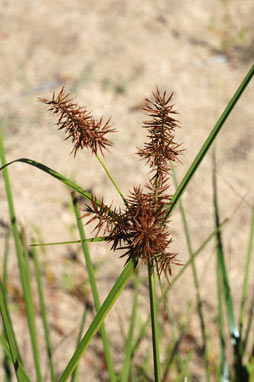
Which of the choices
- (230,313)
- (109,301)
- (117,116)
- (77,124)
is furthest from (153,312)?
(117,116)

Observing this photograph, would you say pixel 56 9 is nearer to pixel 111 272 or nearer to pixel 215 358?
pixel 111 272

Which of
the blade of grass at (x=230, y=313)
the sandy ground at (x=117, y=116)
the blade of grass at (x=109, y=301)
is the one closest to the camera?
the blade of grass at (x=109, y=301)

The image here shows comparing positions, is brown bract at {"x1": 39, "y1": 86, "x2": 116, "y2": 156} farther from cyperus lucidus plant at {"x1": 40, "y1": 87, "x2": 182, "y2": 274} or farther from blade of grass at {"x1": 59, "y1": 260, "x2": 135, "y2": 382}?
blade of grass at {"x1": 59, "y1": 260, "x2": 135, "y2": 382}

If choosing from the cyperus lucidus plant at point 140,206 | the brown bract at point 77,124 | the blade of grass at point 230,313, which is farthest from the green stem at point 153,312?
the blade of grass at point 230,313

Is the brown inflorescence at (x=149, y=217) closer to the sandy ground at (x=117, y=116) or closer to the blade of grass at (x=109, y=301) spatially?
the blade of grass at (x=109, y=301)

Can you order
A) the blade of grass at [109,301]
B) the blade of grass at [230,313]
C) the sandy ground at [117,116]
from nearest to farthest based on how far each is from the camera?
the blade of grass at [109,301]
the blade of grass at [230,313]
the sandy ground at [117,116]

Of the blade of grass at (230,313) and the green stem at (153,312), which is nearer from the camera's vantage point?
the green stem at (153,312)

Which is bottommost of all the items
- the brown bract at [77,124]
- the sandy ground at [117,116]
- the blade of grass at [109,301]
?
the blade of grass at [109,301]

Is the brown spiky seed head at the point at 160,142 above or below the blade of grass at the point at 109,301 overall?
above

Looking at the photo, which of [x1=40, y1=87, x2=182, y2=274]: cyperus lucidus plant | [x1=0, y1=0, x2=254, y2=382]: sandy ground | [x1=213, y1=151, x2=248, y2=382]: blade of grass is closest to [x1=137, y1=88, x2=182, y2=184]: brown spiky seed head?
[x1=40, y1=87, x2=182, y2=274]: cyperus lucidus plant
